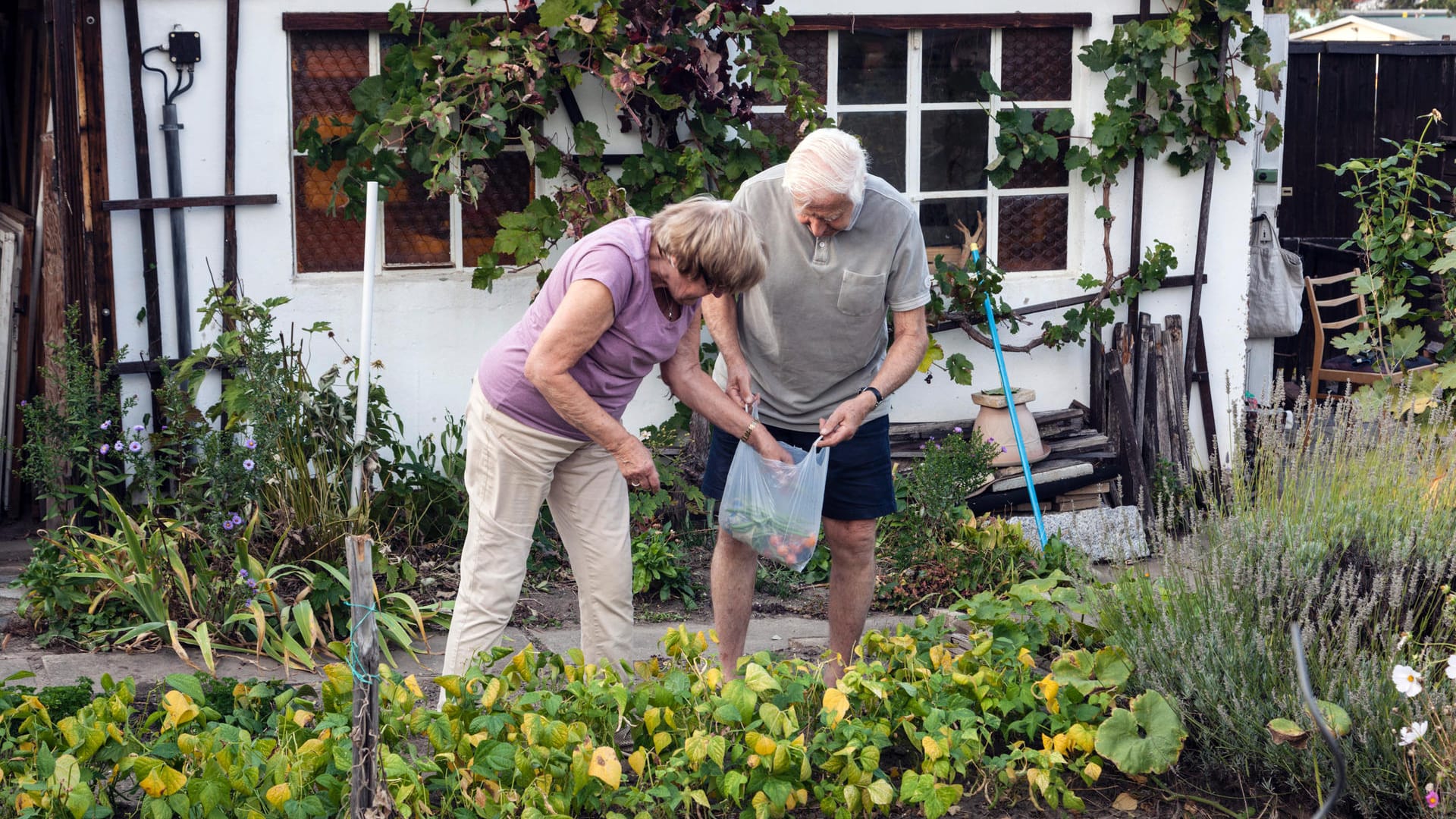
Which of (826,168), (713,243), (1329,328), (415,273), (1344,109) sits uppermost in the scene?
(1344,109)

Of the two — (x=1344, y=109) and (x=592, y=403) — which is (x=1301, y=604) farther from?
(x=1344, y=109)

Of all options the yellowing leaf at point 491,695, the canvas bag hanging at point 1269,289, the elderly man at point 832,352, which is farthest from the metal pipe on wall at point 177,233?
the canvas bag hanging at point 1269,289

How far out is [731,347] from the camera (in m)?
3.78

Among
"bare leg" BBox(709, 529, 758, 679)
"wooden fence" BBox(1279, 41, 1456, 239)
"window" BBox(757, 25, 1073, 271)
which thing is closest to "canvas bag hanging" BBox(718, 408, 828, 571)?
"bare leg" BBox(709, 529, 758, 679)

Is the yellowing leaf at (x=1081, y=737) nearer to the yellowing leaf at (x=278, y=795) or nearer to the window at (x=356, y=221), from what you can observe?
the yellowing leaf at (x=278, y=795)

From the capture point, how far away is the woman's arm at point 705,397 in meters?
3.64

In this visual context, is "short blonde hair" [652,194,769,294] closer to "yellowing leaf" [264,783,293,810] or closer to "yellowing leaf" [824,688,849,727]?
"yellowing leaf" [824,688,849,727]

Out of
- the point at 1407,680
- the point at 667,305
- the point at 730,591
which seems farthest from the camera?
the point at 730,591

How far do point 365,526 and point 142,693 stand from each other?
1.15 metres

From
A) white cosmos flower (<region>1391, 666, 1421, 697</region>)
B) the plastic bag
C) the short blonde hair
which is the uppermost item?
the short blonde hair

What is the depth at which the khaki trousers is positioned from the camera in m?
3.44

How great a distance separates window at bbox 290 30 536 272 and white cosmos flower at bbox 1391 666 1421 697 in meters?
3.90

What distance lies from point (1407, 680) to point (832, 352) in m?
1.63

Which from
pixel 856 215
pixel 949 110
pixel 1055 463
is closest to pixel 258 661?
pixel 856 215
